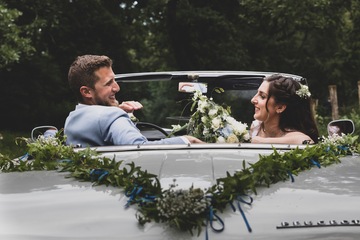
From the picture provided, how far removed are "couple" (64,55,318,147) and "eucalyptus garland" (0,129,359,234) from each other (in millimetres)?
305

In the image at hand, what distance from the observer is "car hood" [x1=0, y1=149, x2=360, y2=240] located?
2.37 m

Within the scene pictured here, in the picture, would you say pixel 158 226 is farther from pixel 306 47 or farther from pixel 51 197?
pixel 306 47

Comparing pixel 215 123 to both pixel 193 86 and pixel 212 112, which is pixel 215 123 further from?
pixel 193 86

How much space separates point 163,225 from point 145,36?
88.4 ft

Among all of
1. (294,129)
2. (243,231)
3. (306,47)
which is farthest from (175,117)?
(306,47)

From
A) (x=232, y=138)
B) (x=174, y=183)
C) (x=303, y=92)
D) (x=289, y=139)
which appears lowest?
(x=289, y=139)

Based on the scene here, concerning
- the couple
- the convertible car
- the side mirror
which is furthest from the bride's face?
the convertible car

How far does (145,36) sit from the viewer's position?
2894 cm

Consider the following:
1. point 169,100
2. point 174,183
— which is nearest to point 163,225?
point 174,183

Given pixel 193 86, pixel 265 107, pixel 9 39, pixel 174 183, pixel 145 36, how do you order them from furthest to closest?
pixel 145 36 → pixel 9 39 → pixel 193 86 → pixel 265 107 → pixel 174 183

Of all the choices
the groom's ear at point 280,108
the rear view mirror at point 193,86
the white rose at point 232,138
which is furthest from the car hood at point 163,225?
the rear view mirror at point 193,86

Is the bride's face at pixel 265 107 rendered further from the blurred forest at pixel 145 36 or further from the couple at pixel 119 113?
the blurred forest at pixel 145 36

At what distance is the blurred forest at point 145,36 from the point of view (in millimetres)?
21172

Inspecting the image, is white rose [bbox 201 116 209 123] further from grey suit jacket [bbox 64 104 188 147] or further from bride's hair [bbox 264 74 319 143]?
bride's hair [bbox 264 74 319 143]
